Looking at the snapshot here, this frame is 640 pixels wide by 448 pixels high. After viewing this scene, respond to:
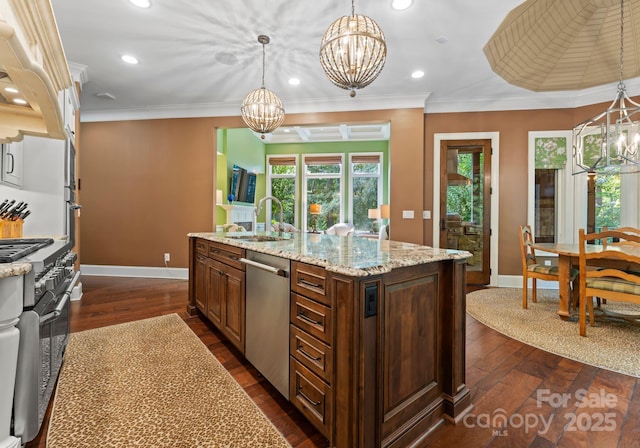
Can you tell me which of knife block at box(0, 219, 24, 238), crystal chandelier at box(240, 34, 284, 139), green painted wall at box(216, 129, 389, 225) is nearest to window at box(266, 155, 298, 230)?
green painted wall at box(216, 129, 389, 225)

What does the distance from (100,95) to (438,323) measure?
219 inches

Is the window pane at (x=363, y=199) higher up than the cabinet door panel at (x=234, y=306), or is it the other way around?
the window pane at (x=363, y=199)

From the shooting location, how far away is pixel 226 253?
2271mm

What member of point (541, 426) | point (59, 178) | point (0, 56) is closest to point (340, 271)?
point (0, 56)

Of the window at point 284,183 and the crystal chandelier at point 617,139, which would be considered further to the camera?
the window at point 284,183

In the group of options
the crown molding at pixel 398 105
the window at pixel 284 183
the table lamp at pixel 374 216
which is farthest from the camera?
the window at pixel 284 183

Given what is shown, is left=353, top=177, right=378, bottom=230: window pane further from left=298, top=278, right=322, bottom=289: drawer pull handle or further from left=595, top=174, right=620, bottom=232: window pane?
left=298, top=278, right=322, bottom=289: drawer pull handle

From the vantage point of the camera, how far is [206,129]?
4.97 meters

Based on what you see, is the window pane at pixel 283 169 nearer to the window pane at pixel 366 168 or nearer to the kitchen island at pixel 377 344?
the window pane at pixel 366 168

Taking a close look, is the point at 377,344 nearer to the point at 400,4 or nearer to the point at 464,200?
the point at 400,4

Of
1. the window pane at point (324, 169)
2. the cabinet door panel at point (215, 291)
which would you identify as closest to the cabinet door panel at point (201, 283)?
the cabinet door panel at point (215, 291)

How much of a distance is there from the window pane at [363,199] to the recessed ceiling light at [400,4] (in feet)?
17.8

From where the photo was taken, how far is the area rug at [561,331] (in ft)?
7.12

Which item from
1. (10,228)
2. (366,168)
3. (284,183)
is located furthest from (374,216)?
(10,228)
